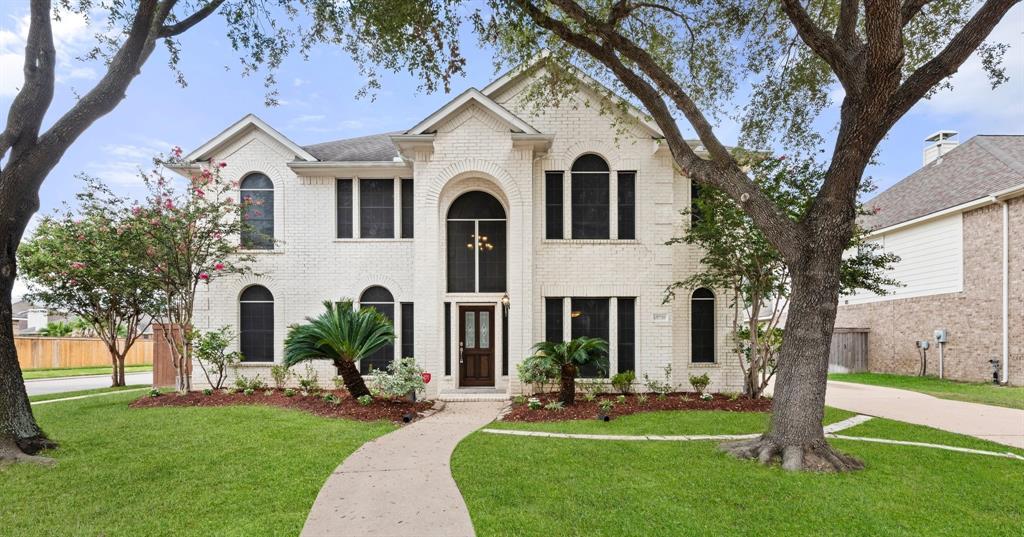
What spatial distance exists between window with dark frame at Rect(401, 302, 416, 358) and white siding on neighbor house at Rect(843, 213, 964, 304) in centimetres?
1502

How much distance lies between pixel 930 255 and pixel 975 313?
8.62 feet

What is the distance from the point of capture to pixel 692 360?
12.4 meters

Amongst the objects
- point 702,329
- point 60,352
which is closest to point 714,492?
point 702,329

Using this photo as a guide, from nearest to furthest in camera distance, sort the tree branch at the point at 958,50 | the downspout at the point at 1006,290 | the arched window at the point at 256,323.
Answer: the tree branch at the point at 958,50, the arched window at the point at 256,323, the downspout at the point at 1006,290

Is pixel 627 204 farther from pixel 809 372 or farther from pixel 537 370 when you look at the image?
pixel 809 372

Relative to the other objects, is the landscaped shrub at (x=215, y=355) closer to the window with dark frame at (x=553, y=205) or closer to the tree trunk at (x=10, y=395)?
the tree trunk at (x=10, y=395)

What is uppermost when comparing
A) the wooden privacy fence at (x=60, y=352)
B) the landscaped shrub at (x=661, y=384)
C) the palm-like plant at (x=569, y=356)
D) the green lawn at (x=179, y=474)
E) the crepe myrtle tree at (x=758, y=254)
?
the crepe myrtle tree at (x=758, y=254)

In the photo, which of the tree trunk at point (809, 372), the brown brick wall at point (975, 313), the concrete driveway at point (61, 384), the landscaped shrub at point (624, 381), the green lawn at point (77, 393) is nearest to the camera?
the tree trunk at point (809, 372)

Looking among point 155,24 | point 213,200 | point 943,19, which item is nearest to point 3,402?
point 155,24

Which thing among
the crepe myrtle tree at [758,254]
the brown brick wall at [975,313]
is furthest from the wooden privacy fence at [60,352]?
the brown brick wall at [975,313]

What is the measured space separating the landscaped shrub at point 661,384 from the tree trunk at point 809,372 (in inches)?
207

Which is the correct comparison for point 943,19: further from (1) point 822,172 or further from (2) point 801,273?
(2) point 801,273

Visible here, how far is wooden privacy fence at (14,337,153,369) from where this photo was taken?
891 inches

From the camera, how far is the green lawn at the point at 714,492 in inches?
174
